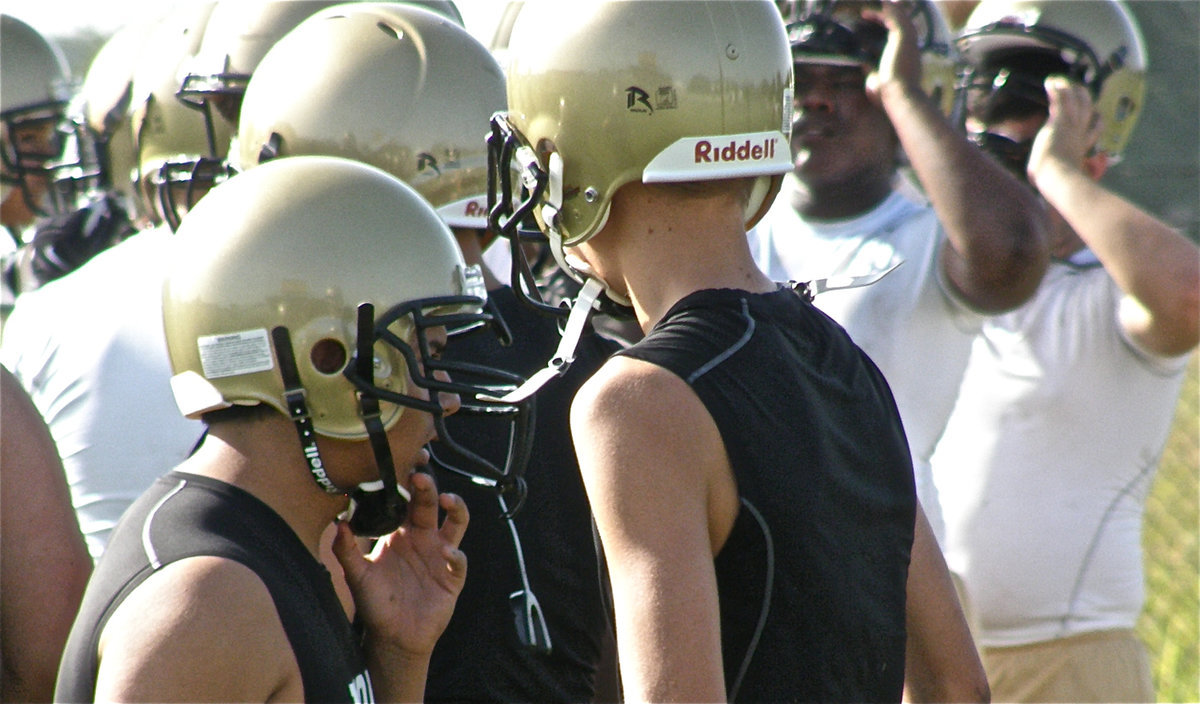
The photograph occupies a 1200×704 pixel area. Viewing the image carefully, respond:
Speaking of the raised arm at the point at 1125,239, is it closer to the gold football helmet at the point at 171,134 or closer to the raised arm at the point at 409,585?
the raised arm at the point at 409,585

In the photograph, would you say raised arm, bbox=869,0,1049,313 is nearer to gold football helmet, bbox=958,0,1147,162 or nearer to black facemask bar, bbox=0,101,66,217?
gold football helmet, bbox=958,0,1147,162

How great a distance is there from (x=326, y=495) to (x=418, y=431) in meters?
0.21

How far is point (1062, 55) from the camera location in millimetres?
4484

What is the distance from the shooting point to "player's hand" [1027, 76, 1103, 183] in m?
4.25

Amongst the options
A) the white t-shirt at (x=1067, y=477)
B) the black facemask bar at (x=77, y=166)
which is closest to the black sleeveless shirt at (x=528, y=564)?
the white t-shirt at (x=1067, y=477)

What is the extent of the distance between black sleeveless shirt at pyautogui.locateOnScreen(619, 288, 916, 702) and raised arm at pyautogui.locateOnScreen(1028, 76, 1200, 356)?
2.06m

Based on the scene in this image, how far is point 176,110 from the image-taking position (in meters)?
4.39

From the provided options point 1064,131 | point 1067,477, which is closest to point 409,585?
point 1067,477

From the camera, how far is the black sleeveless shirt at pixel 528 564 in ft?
9.11

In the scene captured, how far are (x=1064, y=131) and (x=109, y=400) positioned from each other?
2.96 metres

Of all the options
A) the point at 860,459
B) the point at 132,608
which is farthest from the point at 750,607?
the point at 132,608

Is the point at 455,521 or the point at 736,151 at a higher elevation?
the point at 736,151

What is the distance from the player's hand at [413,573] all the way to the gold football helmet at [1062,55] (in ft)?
9.46

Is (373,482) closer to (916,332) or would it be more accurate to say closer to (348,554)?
(348,554)
